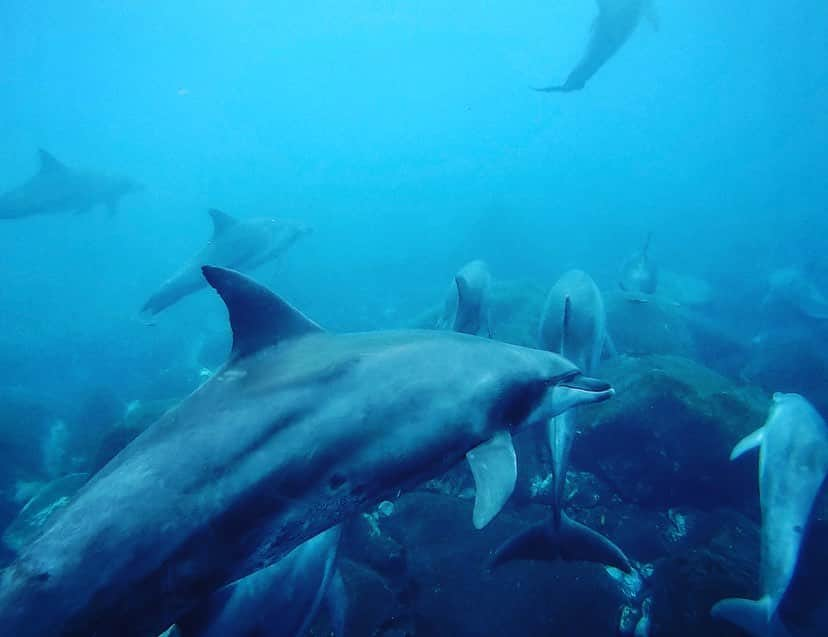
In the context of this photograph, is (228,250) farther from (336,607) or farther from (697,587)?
(697,587)

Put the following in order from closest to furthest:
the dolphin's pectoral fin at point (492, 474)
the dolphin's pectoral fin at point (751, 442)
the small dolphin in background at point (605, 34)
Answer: the dolphin's pectoral fin at point (492, 474)
the dolphin's pectoral fin at point (751, 442)
the small dolphin in background at point (605, 34)

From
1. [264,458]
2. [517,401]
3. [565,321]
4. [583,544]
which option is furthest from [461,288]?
[264,458]

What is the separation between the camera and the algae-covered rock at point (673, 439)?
6.81 m

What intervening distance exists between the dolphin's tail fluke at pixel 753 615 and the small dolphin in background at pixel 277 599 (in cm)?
373

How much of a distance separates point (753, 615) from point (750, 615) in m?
0.02

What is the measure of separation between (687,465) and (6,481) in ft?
47.7

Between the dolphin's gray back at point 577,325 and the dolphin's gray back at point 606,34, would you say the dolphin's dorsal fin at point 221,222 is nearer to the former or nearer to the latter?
the dolphin's gray back at point 577,325

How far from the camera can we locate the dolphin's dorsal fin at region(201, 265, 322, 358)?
10.1ft

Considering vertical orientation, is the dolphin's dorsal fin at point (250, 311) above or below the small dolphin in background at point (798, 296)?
above

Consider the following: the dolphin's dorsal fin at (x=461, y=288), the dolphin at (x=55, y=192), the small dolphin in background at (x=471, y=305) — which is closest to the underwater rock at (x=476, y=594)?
the small dolphin in background at (x=471, y=305)

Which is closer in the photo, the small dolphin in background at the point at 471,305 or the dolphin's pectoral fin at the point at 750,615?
the dolphin's pectoral fin at the point at 750,615

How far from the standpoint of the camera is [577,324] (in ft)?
19.6

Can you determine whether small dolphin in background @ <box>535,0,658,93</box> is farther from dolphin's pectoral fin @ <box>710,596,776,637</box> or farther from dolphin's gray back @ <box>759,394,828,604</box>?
dolphin's pectoral fin @ <box>710,596,776,637</box>

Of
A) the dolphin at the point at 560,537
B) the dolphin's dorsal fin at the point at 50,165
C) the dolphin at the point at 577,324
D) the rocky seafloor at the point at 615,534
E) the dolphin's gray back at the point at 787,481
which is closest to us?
the dolphin's gray back at the point at 787,481
